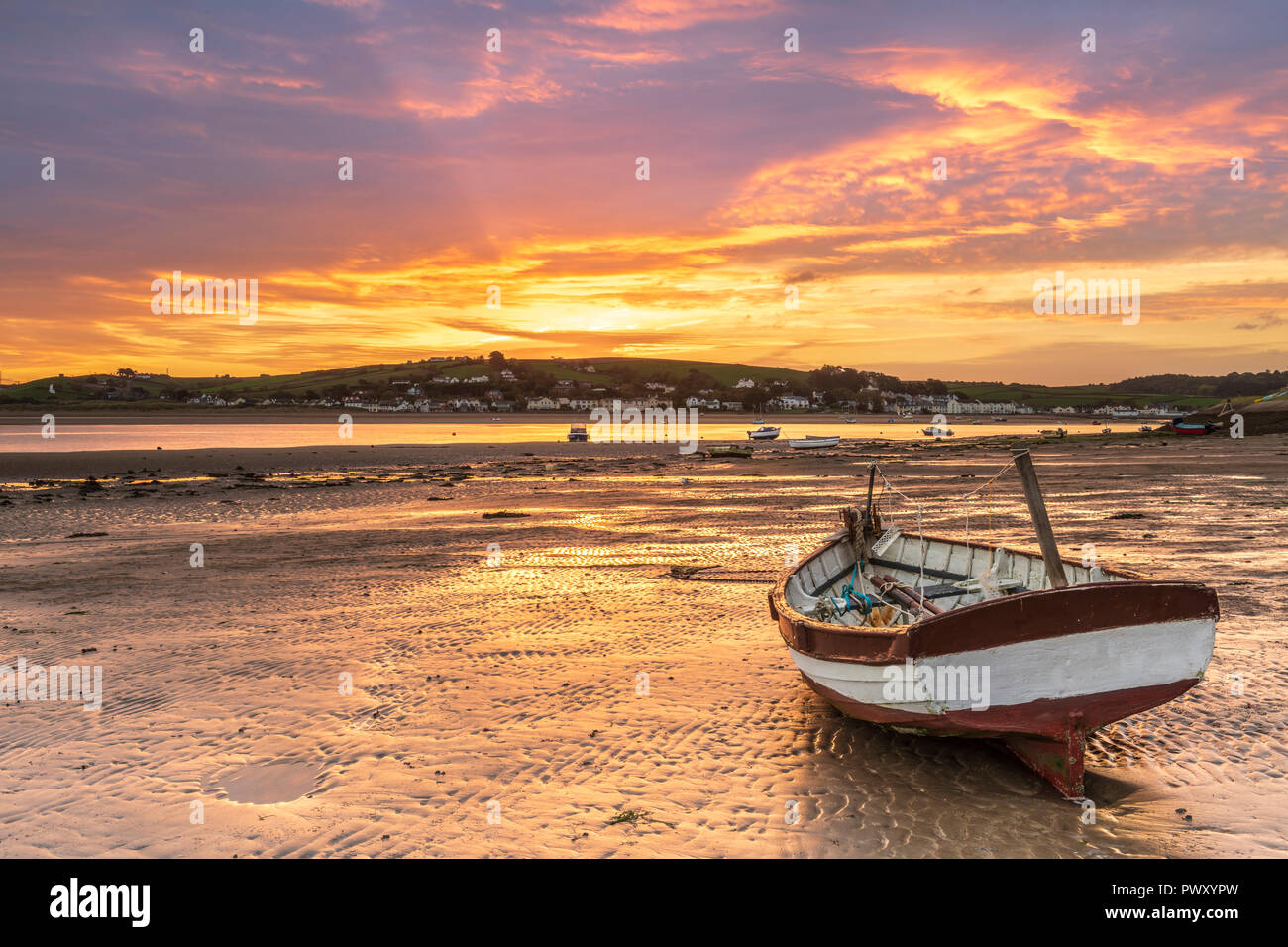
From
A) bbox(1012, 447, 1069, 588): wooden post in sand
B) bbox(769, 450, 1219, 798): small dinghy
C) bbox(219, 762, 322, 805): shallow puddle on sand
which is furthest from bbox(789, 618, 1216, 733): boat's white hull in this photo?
bbox(219, 762, 322, 805): shallow puddle on sand

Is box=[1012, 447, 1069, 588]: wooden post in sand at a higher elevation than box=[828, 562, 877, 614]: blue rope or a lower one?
higher

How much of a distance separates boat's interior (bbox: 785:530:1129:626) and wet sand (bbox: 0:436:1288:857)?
1.33m

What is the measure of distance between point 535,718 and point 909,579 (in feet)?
23.0

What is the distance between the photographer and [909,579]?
493 inches

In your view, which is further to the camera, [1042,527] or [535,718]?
[535,718]

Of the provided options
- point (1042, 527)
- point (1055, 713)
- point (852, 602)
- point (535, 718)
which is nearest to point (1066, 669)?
point (1055, 713)

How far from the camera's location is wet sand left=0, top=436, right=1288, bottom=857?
6.55 m

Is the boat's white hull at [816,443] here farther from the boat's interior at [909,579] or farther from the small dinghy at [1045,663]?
the small dinghy at [1045,663]

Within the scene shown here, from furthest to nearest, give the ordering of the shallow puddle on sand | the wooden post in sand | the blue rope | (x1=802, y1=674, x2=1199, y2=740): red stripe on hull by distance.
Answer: the blue rope
the wooden post in sand
the shallow puddle on sand
(x1=802, y1=674, x2=1199, y2=740): red stripe on hull

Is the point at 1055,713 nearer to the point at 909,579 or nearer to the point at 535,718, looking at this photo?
the point at 909,579

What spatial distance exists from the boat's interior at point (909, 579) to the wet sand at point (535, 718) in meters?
1.33

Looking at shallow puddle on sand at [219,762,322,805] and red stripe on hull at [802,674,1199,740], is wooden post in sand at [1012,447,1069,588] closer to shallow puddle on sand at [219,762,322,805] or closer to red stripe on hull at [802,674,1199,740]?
red stripe on hull at [802,674,1199,740]

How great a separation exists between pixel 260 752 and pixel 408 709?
5.82 feet

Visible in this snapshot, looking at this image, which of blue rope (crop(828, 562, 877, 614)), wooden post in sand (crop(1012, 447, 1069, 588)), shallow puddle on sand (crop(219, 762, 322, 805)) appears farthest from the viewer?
blue rope (crop(828, 562, 877, 614))
